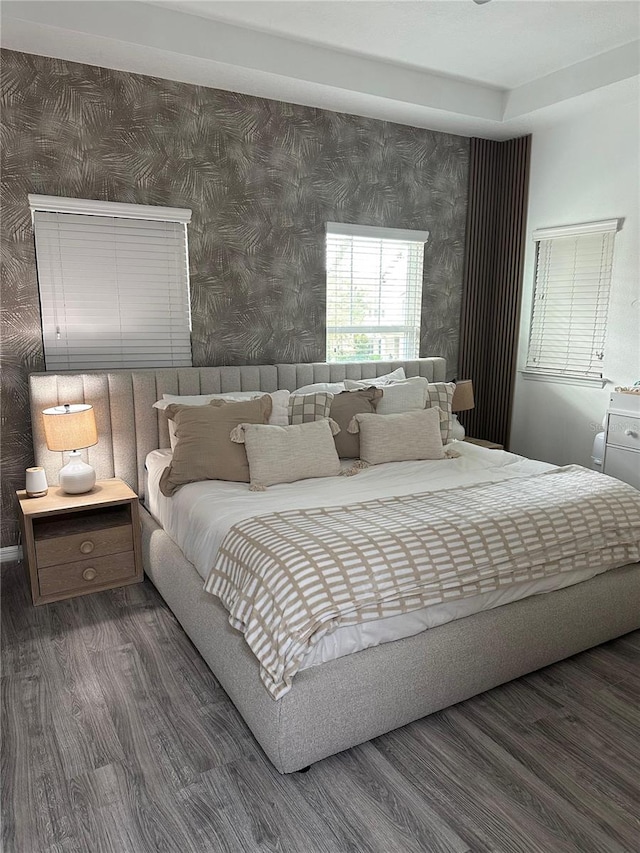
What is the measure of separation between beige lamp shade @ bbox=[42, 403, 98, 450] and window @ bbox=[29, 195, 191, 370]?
492 mm

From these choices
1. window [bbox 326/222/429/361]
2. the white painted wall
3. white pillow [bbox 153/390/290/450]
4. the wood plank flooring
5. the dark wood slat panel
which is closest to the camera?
the wood plank flooring

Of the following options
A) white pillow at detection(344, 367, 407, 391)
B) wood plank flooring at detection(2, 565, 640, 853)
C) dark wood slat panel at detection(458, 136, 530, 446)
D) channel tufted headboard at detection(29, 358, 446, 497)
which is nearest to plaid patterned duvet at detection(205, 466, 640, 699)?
wood plank flooring at detection(2, 565, 640, 853)

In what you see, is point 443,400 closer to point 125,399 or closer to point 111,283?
point 125,399

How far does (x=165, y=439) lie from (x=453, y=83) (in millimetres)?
2908

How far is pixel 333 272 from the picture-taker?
13.8 ft

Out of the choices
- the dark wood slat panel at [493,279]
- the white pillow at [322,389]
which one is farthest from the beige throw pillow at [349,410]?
the dark wood slat panel at [493,279]

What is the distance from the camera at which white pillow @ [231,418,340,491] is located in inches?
114

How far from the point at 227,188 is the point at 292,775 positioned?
3.17 m

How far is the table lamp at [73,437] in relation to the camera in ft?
9.80

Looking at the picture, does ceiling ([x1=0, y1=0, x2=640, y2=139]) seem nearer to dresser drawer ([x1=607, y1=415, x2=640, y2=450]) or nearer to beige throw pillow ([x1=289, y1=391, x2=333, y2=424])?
beige throw pillow ([x1=289, y1=391, x2=333, y2=424])

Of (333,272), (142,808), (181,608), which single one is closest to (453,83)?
(333,272)

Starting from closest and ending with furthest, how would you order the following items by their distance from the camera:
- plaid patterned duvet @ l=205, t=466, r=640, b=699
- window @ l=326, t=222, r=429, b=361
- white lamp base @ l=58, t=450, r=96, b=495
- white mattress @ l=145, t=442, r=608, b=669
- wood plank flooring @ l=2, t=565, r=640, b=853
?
wood plank flooring @ l=2, t=565, r=640, b=853 < plaid patterned duvet @ l=205, t=466, r=640, b=699 < white mattress @ l=145, t=442, r=608, b=669 < white lamp base @ l=58, t=450, r=96, b=495 < window @ l=326, t=222, r=429, b=361

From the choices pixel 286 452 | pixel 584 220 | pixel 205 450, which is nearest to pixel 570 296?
pixel 584 220

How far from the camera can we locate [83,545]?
301cm
